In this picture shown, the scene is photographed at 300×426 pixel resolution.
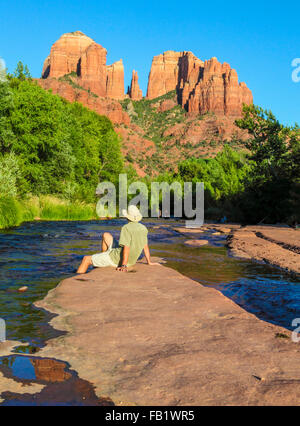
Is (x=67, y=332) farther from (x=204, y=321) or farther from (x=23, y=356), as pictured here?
(x=204, y=321)

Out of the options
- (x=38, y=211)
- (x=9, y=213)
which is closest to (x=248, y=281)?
(x=9, y=213)

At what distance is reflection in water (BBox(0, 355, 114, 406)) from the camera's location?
8.95 feet

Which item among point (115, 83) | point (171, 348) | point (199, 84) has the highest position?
point (115, 83)

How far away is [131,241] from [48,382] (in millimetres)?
4895

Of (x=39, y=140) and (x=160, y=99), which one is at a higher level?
(x=160, y=99)

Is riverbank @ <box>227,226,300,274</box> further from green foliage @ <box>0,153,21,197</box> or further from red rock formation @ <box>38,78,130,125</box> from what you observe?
red rock formation @ <box>38,78,130,125</box>

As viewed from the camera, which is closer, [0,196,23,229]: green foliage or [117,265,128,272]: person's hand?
[117,265,128,272]: person's hand

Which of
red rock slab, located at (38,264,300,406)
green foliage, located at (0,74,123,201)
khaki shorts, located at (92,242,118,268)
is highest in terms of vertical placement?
green foliage, located at (0,74,123,201)

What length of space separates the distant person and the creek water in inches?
25.4

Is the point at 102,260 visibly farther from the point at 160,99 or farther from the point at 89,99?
the point at 160,99

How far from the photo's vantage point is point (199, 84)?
158 meters

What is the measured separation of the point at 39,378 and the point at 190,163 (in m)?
57.3

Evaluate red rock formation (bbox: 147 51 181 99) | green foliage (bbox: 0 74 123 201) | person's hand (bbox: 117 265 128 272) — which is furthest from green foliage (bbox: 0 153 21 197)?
red rock formation (bbox: 147 51 181 99)

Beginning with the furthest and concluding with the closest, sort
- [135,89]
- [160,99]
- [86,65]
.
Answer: [135,89]
[160,99]
[86,65]
